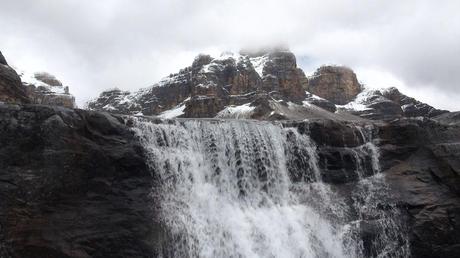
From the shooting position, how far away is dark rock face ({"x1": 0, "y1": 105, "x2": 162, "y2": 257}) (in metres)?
23.2

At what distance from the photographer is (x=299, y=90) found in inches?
7490

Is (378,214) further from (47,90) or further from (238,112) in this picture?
(47,90)

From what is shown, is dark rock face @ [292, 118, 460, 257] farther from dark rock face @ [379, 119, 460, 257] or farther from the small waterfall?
the small waterfall

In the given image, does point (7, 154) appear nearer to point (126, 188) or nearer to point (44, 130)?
point (44, 130)

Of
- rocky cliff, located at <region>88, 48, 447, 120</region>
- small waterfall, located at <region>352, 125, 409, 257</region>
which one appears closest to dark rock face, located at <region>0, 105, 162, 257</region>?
small waterfall, located at <region>352, 125, 409, 257</region>

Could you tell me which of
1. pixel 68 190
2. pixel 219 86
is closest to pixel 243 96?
pixel 219 86

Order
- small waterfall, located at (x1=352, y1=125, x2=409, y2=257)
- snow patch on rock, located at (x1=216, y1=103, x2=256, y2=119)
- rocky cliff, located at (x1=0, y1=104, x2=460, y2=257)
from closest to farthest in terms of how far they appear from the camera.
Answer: rocky cliff, located at (x1=0, y1=104, x2=460, y2=257)
small waterfall, located at (x1=352, y1=125, x2=409, y2=257)
snow patch on rock, located at (x1=216, y1=103, x2=256, y2=119)

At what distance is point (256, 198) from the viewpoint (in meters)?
30.8

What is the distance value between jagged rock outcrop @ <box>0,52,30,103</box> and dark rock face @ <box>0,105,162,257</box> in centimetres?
829

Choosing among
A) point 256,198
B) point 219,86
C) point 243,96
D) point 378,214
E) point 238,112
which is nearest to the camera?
point 256,198

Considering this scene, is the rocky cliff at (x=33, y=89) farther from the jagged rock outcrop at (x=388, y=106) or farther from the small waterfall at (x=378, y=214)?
the jagged rock outcrop at (x=388, y=106)

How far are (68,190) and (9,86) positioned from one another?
38.8ft

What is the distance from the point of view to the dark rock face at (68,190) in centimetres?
2319

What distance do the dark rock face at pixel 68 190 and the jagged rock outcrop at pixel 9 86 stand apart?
829cm
